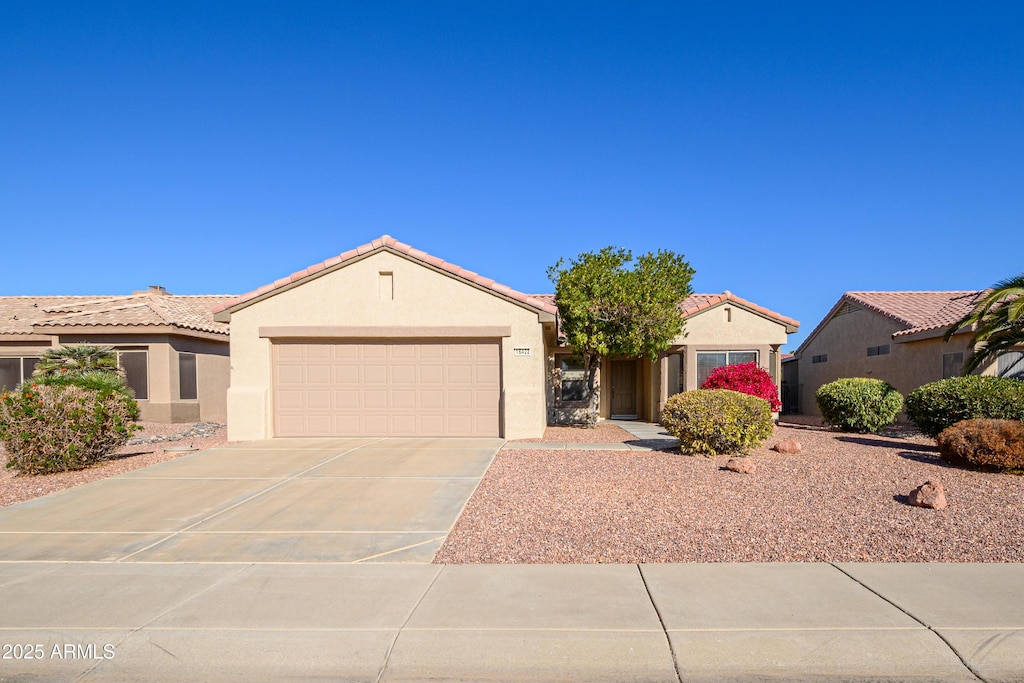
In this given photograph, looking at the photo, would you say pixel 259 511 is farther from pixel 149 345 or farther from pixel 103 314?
pixel 103 314

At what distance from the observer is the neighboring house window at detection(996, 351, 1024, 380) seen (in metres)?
15.7

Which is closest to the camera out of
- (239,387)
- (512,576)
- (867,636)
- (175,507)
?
(867,636)

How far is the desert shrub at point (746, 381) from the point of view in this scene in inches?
595

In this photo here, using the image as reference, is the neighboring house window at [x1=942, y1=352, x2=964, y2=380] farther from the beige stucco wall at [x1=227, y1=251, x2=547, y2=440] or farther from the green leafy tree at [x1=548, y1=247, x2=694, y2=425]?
the beige stucco wall at [x1=227, y1=251, x2=547, y2=440]

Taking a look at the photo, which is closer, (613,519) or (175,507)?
(613,519)

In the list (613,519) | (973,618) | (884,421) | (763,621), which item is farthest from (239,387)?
(884,421)

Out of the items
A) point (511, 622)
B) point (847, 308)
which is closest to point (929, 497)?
point (511, 622)

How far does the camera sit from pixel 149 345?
17.3 metres

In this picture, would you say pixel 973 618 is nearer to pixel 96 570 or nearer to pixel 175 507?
pixel 96 570

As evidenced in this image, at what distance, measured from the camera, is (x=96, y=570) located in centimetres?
537

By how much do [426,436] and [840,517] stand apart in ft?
27.3

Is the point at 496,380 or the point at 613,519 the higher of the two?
the point at 496,380

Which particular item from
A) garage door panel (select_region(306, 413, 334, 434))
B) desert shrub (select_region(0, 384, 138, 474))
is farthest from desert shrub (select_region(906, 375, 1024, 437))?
desert shrub (select_region(0, 384, 138, 474))

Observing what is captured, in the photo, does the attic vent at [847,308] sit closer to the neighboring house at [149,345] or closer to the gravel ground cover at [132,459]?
the gravel ground cover at [132,459]
